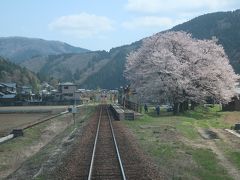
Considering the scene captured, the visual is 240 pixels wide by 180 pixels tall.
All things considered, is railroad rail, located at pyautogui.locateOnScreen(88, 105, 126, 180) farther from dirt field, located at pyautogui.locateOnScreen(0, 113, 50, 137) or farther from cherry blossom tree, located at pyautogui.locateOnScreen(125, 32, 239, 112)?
cherry blossom tree, located at pyautogui.locateOnScreen(125, 32, 239, 112)

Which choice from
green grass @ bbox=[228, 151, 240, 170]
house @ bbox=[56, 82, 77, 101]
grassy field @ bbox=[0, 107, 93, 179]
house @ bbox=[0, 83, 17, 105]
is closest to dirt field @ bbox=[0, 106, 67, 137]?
grassy field @ bbox=[0, 107, 93, 179]

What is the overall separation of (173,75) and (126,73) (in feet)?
62.7

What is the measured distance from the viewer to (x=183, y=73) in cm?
5850

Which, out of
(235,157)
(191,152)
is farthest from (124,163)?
(235,157)

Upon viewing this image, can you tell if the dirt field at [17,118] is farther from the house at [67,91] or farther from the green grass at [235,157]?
the house at [67,91]

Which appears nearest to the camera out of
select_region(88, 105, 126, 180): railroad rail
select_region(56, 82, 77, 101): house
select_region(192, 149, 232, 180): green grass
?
select_region(88, 105, 126, 180): railroad rail

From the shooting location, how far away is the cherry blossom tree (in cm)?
5741

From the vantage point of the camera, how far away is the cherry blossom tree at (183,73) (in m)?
57.4

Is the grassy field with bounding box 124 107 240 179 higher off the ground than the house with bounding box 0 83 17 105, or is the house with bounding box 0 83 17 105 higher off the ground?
the house with bounding box 0 83 17 105

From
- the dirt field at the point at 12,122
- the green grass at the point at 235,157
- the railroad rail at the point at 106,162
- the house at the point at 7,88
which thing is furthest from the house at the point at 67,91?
the green grass at the point at 235,157

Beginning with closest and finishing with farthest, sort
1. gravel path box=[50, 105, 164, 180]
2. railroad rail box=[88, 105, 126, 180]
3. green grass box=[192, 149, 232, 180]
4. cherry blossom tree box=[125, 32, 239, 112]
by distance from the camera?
railroad rail box=[88, 105, 126, 180]
gravel path box=[50, 105, 164, 180]
green grass box=[192, 149, 232, 180]
cherry blossom tree box=[125, 32, 239, 112]

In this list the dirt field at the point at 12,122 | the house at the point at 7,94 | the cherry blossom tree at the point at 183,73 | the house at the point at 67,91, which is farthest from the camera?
the house at the point at 67,91

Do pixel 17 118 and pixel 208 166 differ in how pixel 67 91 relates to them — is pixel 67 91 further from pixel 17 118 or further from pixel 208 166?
pixel 208 166

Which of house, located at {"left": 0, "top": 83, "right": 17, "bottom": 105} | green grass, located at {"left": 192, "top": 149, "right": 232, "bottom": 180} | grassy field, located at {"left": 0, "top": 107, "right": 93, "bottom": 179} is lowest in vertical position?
grassy field, located at {"left": 0, "top": 107, "right": 93, "bottom": 179}
